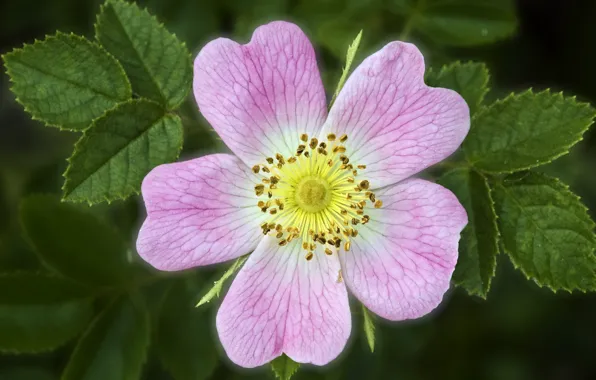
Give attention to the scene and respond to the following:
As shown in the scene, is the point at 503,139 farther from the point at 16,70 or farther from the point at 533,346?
the point at 533,346

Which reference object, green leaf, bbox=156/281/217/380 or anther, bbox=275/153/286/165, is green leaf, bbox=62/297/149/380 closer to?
green leaf, bbox=156/281/217/380

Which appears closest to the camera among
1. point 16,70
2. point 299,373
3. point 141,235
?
point 141,235

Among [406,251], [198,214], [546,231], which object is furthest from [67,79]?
[546,231]

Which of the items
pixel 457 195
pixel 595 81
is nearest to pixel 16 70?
pixel 457 195

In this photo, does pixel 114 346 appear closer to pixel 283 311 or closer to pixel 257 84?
pixel 283 311

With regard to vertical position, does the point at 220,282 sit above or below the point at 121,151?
below

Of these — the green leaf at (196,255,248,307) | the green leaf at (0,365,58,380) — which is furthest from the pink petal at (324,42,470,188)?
the green leaf at (0,365,58,380)
